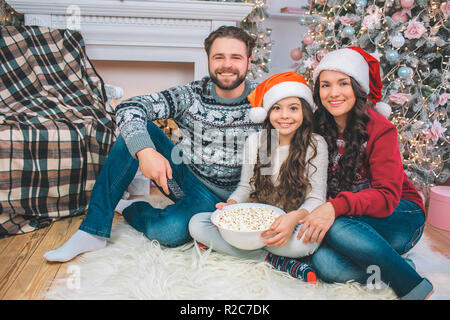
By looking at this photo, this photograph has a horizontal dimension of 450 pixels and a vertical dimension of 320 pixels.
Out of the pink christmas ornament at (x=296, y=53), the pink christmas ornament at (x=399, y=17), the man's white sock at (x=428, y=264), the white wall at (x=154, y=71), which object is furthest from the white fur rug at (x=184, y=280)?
the pink christmas ornament at (x=296, y=53)

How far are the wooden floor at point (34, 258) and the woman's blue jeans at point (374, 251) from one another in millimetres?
399

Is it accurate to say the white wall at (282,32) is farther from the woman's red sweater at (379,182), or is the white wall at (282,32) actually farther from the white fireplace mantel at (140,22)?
the woman's red sweater at (379,182)

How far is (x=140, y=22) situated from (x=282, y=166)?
1.52m

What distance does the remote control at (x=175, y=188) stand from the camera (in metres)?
1.51

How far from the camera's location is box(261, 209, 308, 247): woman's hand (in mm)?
1114

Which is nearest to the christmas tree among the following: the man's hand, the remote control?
the remote control

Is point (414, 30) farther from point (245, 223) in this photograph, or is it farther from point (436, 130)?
point (245, 223)

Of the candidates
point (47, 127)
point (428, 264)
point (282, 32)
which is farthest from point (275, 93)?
point (282, 32)

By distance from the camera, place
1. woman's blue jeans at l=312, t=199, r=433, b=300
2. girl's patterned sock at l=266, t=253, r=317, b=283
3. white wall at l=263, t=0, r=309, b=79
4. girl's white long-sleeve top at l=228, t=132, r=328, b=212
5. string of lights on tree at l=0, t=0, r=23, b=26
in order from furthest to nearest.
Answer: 1. white wall at l=263, t=0, r=309, b=79
2. string of lights on tree at l=0, t=0, r=23, b=26
3. girl's white long-sleeve top at l=228, t=132, r=328, b=212
4. girl's patterned sock at l=266, t=253, r=317, b=283
5. woman's blue jeans at l=312, t=199, r=433, b=300

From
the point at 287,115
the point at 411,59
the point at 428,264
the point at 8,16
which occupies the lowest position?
the point at 428,264

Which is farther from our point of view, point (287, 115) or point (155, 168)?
point (287, 115)

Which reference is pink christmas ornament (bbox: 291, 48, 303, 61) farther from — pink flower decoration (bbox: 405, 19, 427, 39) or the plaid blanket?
the plaid blanket

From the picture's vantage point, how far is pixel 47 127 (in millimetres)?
1602

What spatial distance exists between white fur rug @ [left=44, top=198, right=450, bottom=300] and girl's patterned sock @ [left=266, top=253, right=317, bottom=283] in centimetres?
2
